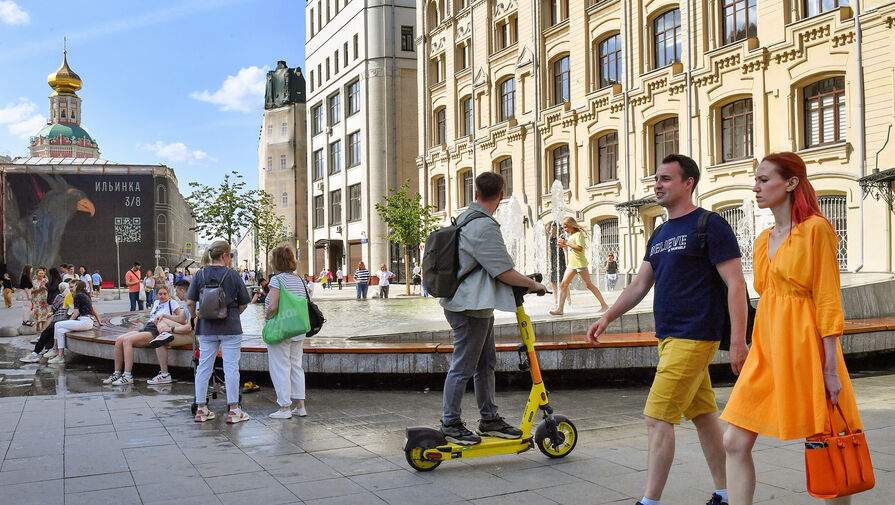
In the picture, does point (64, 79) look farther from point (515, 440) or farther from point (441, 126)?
point (515, 440)

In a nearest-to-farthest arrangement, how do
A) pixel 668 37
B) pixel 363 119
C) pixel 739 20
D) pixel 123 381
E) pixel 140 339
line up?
pixel 123 381 < pixel 140 339 < pixel 739 20 < pixel 668 37 < pixel 363 119

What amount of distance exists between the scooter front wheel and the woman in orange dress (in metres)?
1.87

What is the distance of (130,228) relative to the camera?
65438 mm

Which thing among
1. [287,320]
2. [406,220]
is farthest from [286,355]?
[406,220]

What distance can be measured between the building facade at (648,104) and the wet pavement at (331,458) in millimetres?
14258

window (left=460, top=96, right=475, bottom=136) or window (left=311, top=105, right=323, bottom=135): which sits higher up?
window (left=311, top=105, right=323, bottom=135)

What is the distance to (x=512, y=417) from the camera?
691 centimetres

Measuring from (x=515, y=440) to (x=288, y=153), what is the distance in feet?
233

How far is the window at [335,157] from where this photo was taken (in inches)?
2244

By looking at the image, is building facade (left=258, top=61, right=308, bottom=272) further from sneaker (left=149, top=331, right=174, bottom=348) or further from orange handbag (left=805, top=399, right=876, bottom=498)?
orange handbag (left=805, top=399, right=876, bottom=498)

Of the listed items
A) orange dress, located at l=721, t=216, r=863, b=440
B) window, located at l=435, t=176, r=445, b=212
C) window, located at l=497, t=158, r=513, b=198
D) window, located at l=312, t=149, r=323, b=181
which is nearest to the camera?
Result: orange dress, located at l=721, t=216, r=863, b=440

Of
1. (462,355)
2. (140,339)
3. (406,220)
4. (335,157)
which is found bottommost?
(140,339)

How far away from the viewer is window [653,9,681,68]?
26172 mm

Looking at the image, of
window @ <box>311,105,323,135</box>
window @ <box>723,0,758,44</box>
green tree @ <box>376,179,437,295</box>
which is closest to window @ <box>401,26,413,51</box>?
window @ <box>311,105,323,135</box>
